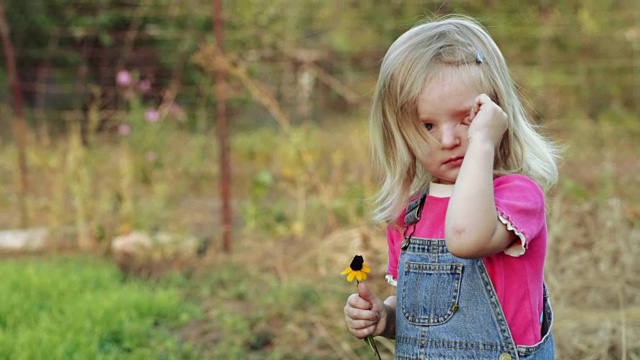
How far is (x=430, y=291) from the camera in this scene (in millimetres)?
1768

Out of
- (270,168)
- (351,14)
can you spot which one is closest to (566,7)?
(351,14)

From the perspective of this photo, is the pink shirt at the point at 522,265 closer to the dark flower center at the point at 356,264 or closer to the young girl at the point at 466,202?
the young girl at the point at 466,202

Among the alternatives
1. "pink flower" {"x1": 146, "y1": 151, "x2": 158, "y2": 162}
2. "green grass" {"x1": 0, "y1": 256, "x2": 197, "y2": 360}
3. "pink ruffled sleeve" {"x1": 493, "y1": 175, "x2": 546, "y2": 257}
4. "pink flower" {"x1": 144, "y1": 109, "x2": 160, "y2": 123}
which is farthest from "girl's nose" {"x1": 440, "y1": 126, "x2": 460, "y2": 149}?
"pink flower" {"x1": 144, "y1": 109, "x2": 160, "y2": 123}

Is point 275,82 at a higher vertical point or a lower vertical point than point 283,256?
higher

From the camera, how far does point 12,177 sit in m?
7.59

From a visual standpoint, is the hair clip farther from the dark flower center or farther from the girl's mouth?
the dark flower center

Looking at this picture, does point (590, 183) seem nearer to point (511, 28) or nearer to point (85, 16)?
point (511, 28)

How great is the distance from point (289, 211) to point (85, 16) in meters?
4.42

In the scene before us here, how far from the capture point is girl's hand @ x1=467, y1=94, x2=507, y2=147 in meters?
1.62

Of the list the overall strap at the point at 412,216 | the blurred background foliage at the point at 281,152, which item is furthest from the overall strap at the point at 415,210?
the blurred background foliage at the point at 281,152

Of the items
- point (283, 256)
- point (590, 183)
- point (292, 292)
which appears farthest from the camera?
point (590, 183)

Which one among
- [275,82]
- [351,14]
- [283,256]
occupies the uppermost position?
[351,14]

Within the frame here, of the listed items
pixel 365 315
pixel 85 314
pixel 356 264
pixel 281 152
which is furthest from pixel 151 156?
pixel 356 264

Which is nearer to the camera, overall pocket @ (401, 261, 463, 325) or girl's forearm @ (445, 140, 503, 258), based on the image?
girl's forearm @ (445, 140, 503, 258)
